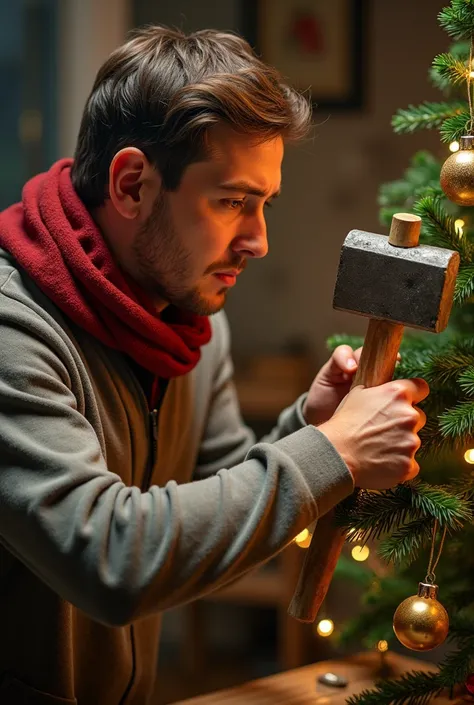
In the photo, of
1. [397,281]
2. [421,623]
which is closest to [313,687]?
[421,623]

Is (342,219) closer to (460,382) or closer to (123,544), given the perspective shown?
(460,382)

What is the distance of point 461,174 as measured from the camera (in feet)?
3.60

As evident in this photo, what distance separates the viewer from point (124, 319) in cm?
128

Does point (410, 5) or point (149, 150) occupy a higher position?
point (410, 5)

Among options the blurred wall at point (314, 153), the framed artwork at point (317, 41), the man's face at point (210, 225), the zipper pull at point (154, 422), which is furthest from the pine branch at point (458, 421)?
the framed artwork at point (317, 41)

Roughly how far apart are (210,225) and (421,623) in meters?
0.58

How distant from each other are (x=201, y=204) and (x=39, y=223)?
224mm

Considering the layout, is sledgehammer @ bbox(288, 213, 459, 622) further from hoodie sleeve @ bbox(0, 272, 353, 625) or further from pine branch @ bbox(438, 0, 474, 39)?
pine branch @ bbox(438, 0, 474, 39)

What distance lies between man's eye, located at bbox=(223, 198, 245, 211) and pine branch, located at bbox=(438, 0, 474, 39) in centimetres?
34

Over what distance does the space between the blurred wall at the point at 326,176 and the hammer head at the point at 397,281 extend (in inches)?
69.8

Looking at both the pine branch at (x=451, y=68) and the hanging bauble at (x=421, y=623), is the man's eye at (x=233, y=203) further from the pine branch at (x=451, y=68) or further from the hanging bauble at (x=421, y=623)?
the hanging bauble at (x=421, y=623)

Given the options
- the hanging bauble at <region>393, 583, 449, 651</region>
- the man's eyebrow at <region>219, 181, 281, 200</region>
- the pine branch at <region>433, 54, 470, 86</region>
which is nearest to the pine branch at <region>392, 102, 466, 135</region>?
the pine branch at <region>433, 54, 470, 86</region>

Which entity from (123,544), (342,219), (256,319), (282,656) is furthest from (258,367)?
(123,544)

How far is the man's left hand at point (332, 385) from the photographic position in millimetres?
1287
